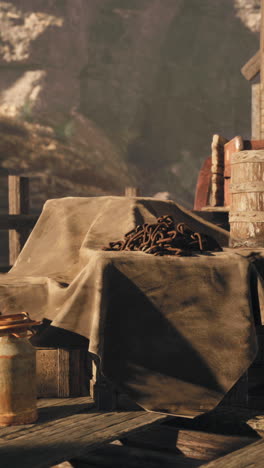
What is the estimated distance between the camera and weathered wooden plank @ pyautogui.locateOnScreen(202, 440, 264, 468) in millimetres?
4070

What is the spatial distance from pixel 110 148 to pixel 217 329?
81.1ft

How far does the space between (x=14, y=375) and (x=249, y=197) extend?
117 inches

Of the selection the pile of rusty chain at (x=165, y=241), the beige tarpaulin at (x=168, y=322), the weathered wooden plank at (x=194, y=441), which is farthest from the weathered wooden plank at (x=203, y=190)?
the weathered wooden plank at (x=194, y=441)

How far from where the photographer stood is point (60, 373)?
5395mm

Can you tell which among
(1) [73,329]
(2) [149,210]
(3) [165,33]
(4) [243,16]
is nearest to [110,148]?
(3) [165,33]

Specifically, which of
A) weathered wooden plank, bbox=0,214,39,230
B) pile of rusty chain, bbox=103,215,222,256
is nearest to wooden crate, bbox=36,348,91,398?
pile of rusty chain, bbox=103,215,222,256

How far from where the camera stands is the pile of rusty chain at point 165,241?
5.34 m

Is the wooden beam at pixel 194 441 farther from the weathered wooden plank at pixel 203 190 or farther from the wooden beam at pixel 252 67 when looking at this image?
the wooden beam at pixel 252 67

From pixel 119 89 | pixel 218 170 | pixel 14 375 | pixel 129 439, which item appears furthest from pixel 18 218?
pixel 119 89

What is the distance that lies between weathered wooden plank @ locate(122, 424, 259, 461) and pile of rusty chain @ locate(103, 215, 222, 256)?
53.5 inches

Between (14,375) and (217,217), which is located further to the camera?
(217,217)

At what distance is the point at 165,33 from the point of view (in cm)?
3381

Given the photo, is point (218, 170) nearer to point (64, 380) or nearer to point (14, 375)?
point (64, 380)

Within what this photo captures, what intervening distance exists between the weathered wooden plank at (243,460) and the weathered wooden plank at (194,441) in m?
0.66
